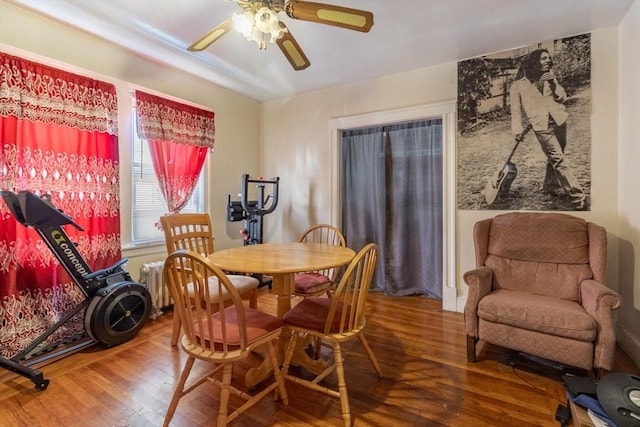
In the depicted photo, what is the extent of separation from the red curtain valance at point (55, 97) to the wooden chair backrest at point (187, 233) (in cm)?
101

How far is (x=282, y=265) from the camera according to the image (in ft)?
5.43

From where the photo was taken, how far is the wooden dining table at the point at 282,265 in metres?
1.61

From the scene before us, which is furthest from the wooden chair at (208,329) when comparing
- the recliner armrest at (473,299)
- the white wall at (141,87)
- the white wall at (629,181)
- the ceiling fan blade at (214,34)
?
the white wall at (629,181)

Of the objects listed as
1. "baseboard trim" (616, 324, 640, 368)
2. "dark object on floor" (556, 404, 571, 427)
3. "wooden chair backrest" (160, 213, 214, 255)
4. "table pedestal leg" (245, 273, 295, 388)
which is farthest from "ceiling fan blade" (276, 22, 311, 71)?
"baseboard trim" (616, 324, 640, 368)

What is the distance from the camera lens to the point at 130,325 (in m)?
2.44

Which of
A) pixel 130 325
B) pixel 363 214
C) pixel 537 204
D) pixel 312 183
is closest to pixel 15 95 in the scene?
pixel 130 325

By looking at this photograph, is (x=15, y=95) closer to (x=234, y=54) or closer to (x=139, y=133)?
(x=139, y=133)

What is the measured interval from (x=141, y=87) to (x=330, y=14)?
2227mm

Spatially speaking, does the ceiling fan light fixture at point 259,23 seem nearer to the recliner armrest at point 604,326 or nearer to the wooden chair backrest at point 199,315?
the wooden chair backrest at point 199,315

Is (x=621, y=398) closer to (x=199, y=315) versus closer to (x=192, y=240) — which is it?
(x=199, y=315)

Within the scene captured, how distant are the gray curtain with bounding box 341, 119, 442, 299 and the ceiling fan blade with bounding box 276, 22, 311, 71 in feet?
6.08

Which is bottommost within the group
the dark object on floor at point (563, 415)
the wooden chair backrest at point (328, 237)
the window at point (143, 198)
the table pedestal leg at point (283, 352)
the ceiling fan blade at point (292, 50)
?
the dark object on floor at point (563, 415)

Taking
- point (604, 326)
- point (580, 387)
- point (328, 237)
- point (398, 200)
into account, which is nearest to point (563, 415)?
point (580, 387)

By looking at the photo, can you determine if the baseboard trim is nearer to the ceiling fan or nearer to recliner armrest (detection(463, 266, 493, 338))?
recliner armrest (detection(463, 266, 493, 338))
